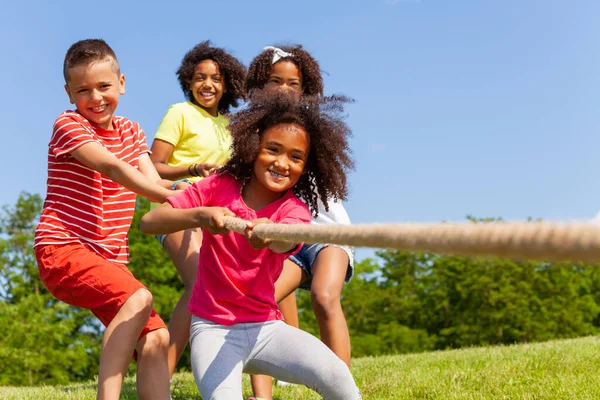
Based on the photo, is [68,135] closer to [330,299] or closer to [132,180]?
[132,180]

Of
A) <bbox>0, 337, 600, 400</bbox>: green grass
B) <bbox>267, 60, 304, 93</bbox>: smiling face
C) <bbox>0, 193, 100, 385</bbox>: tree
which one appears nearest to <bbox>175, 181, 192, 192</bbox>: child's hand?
<bbox>267, 60, 304, 93</bbox>: smiling face

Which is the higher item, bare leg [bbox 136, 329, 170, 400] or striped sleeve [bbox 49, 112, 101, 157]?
striped sleeve [bbox 49, 112, 101, 157]

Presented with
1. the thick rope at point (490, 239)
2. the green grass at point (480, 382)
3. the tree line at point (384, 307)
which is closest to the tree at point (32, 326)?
the tree line at point (384, 307)

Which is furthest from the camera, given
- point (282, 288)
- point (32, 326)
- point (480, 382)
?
point (32, 326)

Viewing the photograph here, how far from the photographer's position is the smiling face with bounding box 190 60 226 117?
558 cm

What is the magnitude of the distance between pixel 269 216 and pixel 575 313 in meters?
38.0

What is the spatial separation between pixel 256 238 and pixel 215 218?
254mm

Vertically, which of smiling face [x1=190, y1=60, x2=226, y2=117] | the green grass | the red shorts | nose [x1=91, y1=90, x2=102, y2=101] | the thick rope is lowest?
the green grass

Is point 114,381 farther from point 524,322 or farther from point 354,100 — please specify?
point 524,322

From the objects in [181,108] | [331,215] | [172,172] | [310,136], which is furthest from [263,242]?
[181,108]

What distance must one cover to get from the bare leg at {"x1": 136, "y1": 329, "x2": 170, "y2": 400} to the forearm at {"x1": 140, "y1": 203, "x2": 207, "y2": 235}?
643mm

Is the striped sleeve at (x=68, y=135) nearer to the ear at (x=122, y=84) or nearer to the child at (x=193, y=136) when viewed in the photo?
the ear at (x=122, y=84)

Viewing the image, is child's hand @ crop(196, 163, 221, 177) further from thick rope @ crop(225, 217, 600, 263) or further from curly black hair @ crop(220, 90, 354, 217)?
thick rope @ crop(225, 217, 600, 263)

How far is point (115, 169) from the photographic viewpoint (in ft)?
12.4
